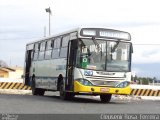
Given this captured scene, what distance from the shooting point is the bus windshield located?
883 inches

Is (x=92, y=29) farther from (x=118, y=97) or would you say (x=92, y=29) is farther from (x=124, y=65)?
(x=118, y=97)

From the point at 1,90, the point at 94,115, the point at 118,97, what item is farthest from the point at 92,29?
the point at 1,90

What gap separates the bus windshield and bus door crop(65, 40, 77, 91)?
1.62ft

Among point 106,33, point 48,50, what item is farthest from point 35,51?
point 106,33

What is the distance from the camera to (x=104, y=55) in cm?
2262

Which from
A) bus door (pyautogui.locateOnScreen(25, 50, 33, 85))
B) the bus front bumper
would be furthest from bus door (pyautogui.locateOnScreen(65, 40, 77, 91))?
bus door (pyautogui.locateOnScreen(25, 50, 33, 85))

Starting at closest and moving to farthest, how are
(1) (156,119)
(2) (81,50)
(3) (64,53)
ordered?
(1) (156,119) < (2) (81,50) < (3) (64,53)

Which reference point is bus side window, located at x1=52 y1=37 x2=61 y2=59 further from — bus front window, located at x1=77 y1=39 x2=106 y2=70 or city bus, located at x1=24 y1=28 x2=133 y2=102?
bus front window, located at x1=77 y1=39 x2=106 y2=70

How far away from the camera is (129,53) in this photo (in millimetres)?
23016

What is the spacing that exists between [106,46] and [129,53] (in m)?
1.11

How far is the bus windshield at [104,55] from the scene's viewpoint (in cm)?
2242

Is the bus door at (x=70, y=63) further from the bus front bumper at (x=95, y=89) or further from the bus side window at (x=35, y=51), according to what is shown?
the bus side window at (x=35, y=51)

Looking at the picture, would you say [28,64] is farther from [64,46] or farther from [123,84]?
[123,84]

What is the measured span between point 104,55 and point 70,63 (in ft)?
5.55
